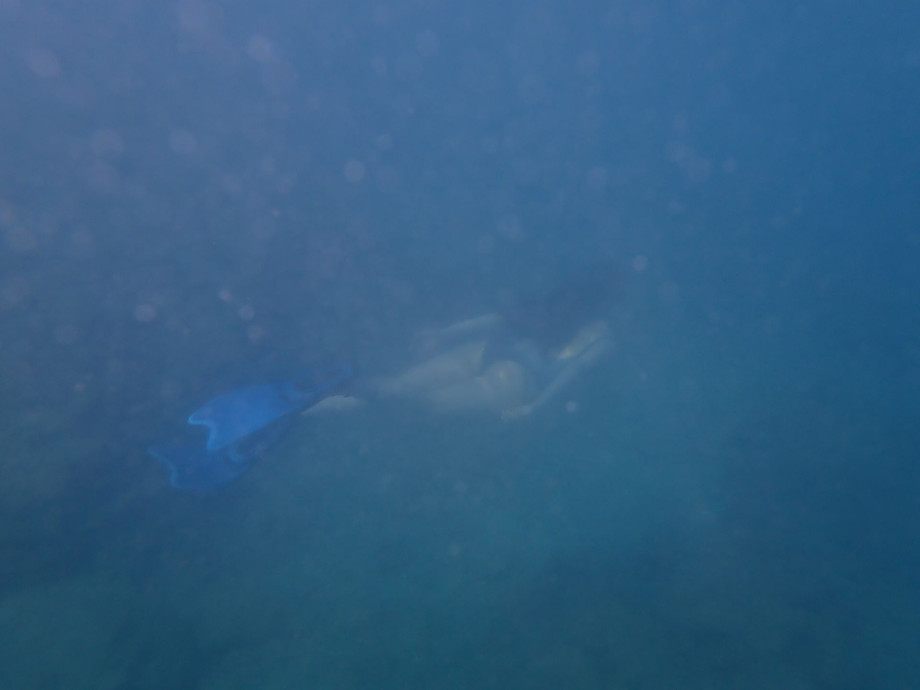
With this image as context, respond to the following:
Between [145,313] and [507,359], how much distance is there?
11.0 feet

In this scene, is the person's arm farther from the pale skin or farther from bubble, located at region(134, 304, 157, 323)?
bubble, located at region(134, 304, 157, 323)

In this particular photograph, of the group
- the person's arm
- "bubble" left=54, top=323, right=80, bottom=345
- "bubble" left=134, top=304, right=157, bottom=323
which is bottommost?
the person's arm

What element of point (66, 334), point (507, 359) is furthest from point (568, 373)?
point (66, 334)

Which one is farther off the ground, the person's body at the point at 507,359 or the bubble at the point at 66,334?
the bubble at the point at 66,334

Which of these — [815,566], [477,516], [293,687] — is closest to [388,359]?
[477,516]

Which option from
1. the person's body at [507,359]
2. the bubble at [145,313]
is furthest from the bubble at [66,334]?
the person's body at [507,359]

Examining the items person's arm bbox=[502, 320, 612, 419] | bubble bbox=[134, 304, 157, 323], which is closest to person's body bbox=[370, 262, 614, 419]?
person's arm bbox=[502, 320, 612, 419]

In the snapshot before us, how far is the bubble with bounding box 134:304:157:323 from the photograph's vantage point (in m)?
4.37

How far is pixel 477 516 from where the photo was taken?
5.11 meters

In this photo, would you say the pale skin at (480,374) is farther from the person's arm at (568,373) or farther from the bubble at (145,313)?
the bubble at (145,313)

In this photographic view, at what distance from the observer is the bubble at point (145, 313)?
437cm

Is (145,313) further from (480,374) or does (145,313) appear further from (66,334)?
(480,374)

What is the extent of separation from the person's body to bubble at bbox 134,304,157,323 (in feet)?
6.57

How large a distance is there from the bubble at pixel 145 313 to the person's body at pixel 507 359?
2.00 metres
